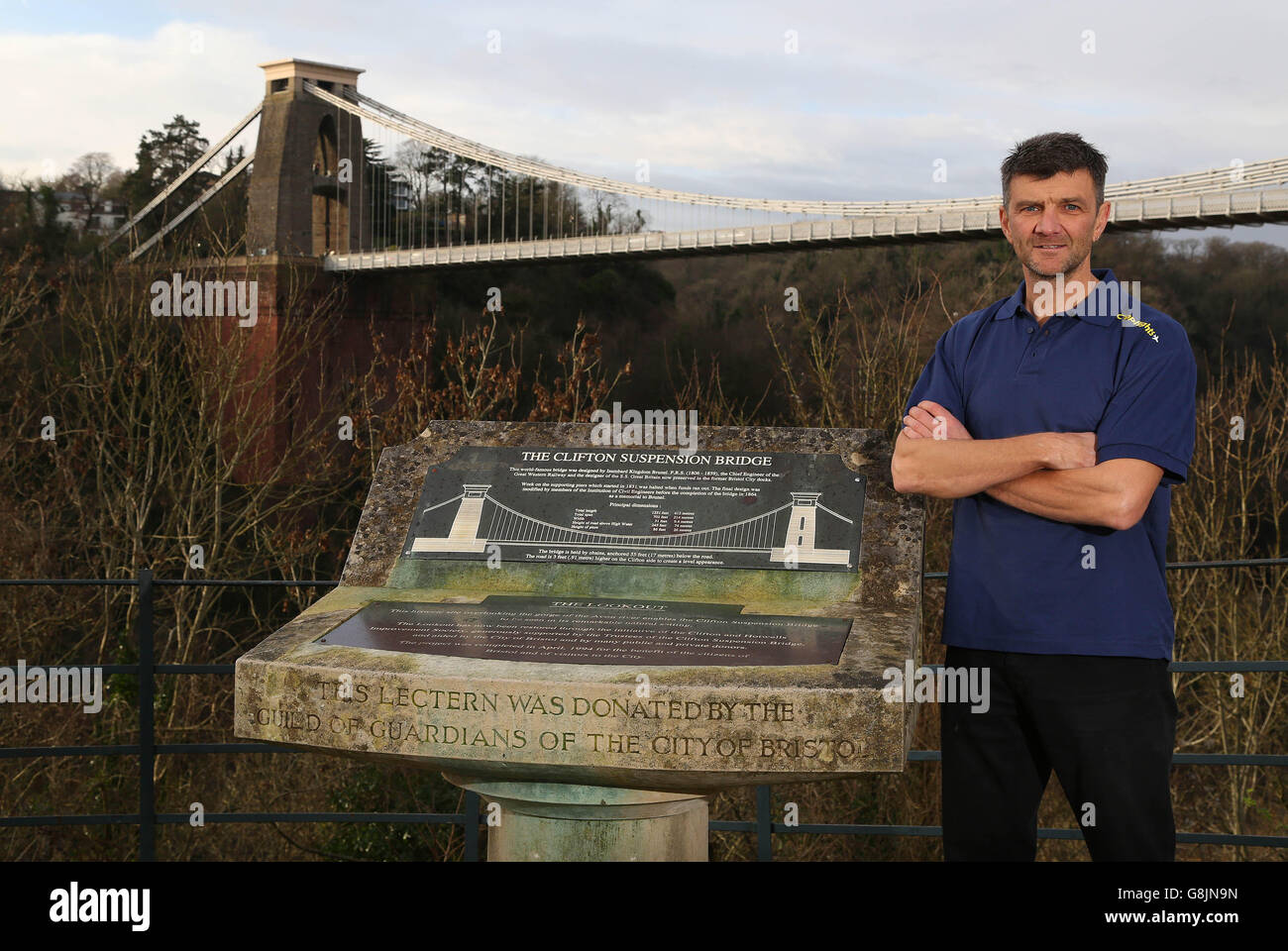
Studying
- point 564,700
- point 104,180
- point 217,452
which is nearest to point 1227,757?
point 564,700

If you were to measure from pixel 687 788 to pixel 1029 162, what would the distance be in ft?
4.20

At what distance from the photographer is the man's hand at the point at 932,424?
8.44ft

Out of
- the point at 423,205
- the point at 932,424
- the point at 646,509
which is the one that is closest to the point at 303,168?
the point at 423,205

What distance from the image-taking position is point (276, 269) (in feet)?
67.7

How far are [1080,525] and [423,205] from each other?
2267cm

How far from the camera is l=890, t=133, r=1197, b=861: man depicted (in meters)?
2.35

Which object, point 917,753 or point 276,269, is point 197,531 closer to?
point 917,753

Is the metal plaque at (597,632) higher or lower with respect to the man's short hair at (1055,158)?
lower

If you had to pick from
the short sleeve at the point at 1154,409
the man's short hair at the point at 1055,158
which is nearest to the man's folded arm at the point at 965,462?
the short sleeve at the point at 1154,409

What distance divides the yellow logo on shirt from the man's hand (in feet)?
1.12

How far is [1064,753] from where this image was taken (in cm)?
238

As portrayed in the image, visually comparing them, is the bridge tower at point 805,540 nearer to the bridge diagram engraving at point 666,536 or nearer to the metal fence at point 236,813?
the bridge diagram engraving at point 666,536

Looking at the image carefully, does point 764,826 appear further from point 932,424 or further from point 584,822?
point 932,424
